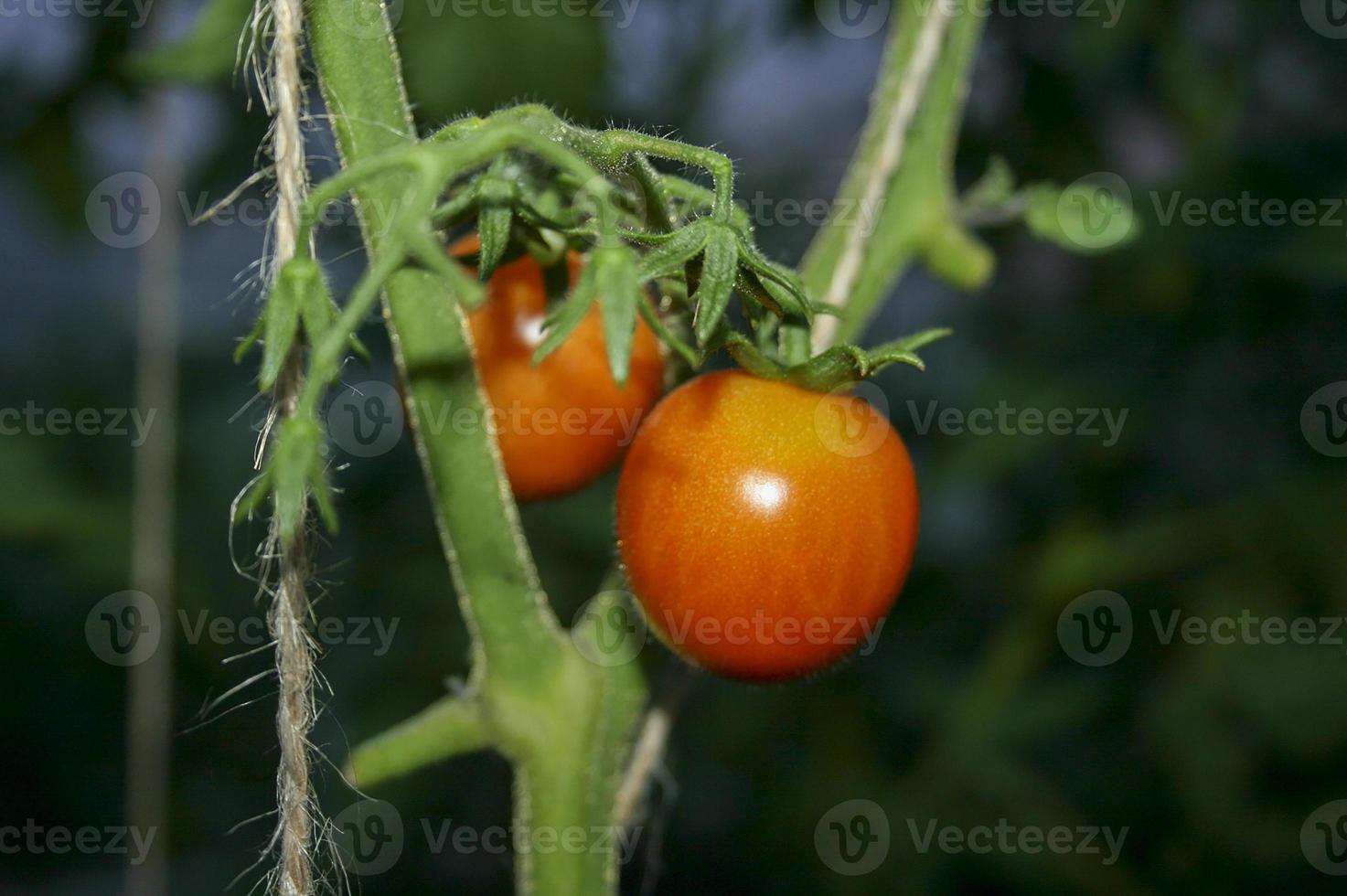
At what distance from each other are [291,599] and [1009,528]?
1.43 metres

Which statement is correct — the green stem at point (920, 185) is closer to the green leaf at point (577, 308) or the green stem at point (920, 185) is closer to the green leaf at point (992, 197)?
the green leaf at point (992, 197)

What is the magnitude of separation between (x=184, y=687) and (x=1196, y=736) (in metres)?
1.21

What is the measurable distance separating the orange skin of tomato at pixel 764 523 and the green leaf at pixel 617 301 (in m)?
0.18

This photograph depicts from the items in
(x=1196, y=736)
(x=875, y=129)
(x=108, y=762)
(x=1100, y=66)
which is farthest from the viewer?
(x=108, y=762)

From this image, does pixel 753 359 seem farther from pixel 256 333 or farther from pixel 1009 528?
pixel 1009 528

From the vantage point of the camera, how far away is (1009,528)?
1.78m

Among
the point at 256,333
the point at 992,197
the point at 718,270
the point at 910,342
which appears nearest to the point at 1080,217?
the point at 992,197

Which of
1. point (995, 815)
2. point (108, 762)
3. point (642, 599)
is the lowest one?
point (108, 762)

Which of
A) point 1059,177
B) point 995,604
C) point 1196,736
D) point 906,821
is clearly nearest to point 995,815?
point 906,821

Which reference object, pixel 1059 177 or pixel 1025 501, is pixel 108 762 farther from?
pixel 1059 177

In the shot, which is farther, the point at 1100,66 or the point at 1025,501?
the point at 1025,501

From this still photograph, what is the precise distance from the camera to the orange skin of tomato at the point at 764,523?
1.89ft

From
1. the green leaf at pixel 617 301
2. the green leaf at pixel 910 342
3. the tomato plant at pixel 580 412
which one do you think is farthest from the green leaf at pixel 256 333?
the green leaf at pixel 910 342

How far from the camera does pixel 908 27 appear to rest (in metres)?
0.83
